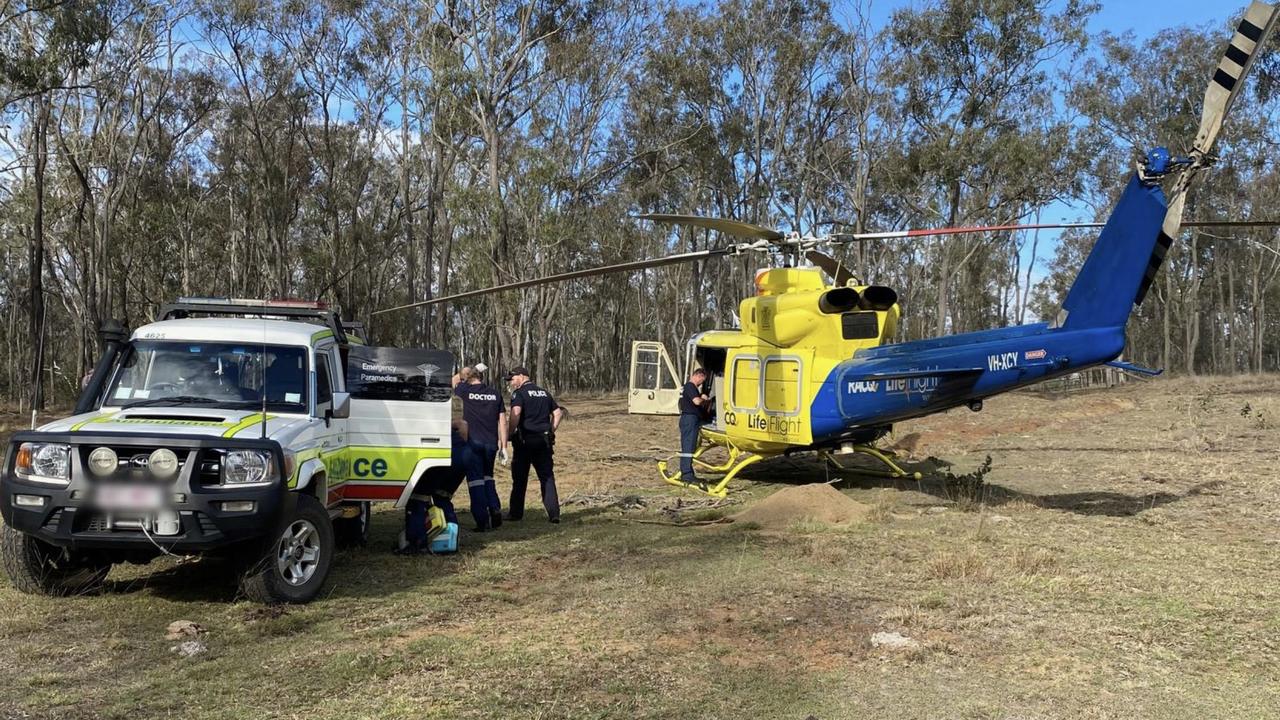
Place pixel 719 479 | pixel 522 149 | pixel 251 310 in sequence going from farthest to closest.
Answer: pixel 522 149, pixel 719 479, pixel 251 310

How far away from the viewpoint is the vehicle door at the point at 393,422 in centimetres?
701

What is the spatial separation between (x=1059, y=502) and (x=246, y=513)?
874 centimetres

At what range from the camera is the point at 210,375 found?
621 cm

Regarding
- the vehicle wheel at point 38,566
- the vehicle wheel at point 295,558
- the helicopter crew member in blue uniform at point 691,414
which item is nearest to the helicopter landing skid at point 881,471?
the helicopter crew member in blue uniform at point 691,414

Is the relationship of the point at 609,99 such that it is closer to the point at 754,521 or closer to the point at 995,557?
the point at 754,521

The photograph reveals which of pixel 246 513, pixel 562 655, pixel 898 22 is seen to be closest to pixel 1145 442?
pixel 562 655

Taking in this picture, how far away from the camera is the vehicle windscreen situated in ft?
20.1

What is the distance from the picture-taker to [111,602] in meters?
5.57

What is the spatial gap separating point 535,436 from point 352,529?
7.40 feet

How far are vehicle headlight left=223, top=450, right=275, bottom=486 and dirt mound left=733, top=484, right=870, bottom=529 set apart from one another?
5035 mm

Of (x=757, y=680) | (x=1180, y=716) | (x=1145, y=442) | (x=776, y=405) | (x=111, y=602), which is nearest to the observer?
(x=1180, y=716)

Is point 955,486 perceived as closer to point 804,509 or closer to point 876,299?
point 876,299

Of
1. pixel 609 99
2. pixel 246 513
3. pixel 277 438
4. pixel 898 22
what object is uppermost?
pixel 898 22

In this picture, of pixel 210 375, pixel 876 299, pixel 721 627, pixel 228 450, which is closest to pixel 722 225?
pixel 876 299
